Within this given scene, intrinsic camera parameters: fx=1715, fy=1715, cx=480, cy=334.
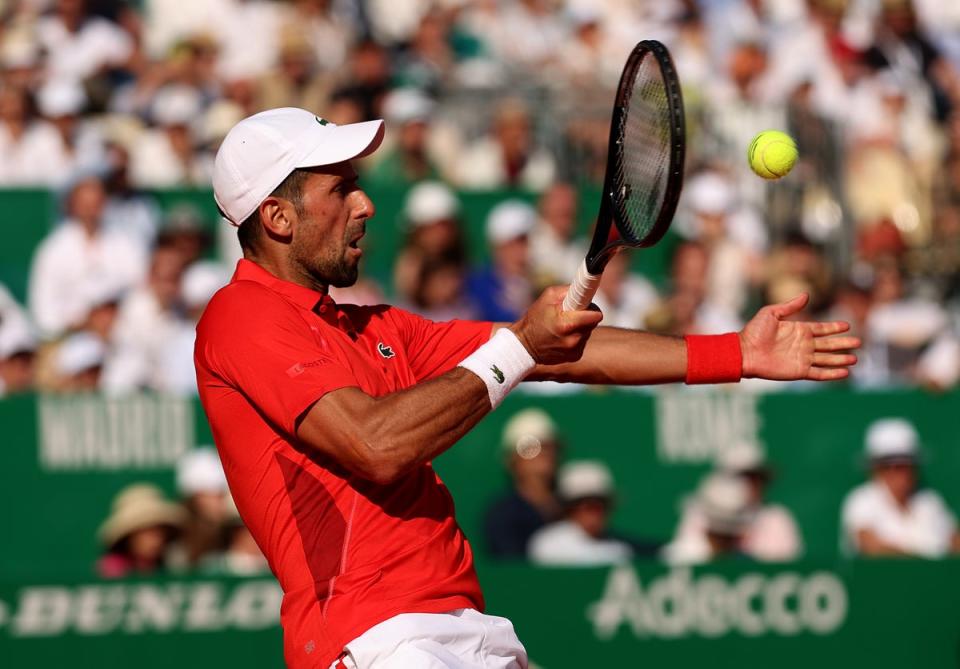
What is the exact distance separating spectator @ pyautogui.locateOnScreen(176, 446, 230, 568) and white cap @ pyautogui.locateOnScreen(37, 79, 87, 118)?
3239 mm

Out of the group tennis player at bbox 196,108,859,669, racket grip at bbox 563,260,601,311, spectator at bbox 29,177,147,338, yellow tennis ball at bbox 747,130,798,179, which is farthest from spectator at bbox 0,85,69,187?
racket grip at bbox 563,260,601,311

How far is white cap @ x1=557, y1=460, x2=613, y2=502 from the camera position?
8391mm

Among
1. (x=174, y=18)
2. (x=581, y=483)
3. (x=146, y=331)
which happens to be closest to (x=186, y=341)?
(x=146, y=331)

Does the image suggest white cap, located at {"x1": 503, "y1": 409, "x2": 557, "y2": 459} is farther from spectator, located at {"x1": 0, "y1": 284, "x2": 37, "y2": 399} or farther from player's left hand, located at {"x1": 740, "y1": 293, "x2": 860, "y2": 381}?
player's left hand, located at {"x1": 740, "y1": 293, "x2": 860, "y2": 381}

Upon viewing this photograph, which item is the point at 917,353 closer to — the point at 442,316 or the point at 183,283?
the point at 442,316

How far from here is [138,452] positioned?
8.39 metres

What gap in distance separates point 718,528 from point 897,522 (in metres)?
1.02

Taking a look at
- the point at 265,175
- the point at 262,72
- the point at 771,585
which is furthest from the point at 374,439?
the point at 262,72

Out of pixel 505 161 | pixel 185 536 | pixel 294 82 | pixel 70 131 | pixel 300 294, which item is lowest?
pixel 185 536

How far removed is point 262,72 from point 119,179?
6.15 ft

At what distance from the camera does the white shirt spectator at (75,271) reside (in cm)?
956

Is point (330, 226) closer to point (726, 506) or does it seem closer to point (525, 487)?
point (525, 487)

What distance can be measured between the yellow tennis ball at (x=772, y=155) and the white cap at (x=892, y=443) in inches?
193

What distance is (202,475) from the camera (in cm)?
805
